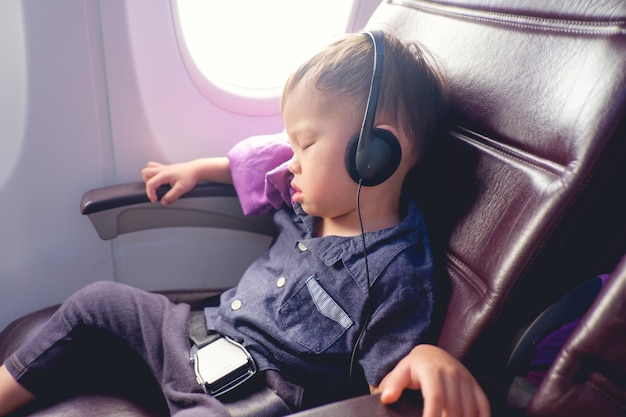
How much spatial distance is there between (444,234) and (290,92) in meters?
0.38

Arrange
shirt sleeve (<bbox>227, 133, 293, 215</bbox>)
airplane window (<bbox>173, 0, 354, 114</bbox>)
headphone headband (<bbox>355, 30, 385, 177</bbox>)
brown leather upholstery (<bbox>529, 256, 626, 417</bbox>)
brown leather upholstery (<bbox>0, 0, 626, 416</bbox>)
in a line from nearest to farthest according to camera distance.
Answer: brown leather upholstery (<bbox>529, 256, 626, 417</bbox>), brown leather upholstery (<bbox>0, 0, 626, 416</bbox>), headphone headband (<bbox>355, 30, 385, 177</bbox>), shirt sleeve (<bbox>227, 133, 293, 215</bbox>), airplane window (<bbox>173, 0, 354, 114</bbox>)

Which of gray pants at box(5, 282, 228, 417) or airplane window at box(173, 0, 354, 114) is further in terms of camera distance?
airplane window at box(173, 0, 354, 114)

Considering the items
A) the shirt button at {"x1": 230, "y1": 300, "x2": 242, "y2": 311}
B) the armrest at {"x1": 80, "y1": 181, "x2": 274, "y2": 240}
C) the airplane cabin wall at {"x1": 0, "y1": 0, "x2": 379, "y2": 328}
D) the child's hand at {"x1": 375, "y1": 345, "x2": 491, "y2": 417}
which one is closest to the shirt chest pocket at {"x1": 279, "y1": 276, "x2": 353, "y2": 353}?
the shirt button at {"x1": 230, "y1": 300, "x2": 242, "y2": 311}

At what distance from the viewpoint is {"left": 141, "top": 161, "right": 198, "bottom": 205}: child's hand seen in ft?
3.61

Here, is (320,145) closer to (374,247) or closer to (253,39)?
(374,247)

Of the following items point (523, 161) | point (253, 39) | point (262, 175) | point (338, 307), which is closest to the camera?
point (523, 161)

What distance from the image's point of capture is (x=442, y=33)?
924mm

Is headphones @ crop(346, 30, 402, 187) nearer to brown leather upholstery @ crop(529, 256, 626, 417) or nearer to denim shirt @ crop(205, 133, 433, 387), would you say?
denim shirt @ crop(205, 133, 433, 387)

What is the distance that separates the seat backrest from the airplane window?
0.60m

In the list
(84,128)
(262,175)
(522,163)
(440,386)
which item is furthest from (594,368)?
(84,128)

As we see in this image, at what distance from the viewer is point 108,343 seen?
3.18 feet

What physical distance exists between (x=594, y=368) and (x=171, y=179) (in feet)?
2.94

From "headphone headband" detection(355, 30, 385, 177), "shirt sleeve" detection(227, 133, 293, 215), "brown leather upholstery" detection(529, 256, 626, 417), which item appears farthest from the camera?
"shirt sleeve" detection(227, 133, 293, 215)

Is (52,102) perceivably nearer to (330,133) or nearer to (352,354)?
(330,133)
